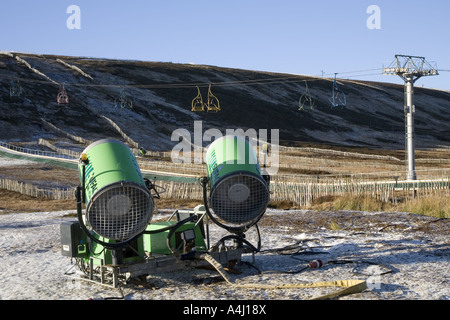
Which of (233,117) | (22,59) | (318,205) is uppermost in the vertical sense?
(22,59)

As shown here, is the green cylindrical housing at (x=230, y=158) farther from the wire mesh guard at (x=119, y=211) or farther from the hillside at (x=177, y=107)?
the hillside at (x=177, y=107)

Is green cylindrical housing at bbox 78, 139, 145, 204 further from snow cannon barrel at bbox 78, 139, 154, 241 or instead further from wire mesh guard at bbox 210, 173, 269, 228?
wire mesh guard at bbox 210, 173, 269, 228

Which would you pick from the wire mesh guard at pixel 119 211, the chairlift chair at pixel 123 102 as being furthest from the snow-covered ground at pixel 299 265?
the chairlift chair at pixel 123 102

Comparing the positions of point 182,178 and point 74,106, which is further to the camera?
point 74,106

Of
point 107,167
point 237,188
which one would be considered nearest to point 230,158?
point 237,188

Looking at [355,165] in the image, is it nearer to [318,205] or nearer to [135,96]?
[318,205]

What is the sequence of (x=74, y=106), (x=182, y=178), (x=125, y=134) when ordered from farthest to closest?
(x=74, y=106), (x=125, y=134), (x=182, y=178)

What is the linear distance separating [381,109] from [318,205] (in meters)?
101

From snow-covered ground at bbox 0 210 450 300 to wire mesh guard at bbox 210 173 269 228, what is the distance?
3.95 feet

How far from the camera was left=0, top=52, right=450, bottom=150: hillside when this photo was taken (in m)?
78.6

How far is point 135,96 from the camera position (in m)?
94.8

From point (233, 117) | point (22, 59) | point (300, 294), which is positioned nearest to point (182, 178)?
point (300, 294)

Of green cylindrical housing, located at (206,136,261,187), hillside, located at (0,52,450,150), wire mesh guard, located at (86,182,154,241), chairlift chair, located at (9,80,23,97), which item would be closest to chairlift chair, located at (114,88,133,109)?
hillside, located at (0,52,450,150)

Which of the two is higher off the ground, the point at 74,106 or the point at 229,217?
the point at 74,106
